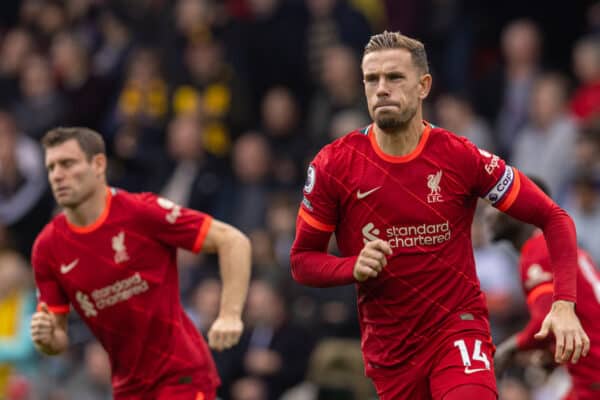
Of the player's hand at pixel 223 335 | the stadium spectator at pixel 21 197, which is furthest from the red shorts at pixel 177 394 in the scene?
the stadium spectator at pixel 21 197

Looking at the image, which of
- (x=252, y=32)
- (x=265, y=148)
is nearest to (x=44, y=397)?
(x=265, y=148)

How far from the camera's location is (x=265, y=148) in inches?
500

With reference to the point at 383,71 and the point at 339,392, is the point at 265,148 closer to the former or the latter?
the point at 339,392

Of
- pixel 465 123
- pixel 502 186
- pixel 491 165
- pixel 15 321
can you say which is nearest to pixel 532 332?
pixel 502 186

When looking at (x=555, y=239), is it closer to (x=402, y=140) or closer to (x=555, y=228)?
(x=555, y=228)

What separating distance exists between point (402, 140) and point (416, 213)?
15.4 inches

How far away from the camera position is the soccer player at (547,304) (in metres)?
7.25

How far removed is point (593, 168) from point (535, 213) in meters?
4.55

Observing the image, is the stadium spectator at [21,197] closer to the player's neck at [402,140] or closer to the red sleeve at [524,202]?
the player's neck at [402,140]

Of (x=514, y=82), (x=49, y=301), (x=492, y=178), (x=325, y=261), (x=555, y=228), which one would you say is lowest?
(x=49, y=301)

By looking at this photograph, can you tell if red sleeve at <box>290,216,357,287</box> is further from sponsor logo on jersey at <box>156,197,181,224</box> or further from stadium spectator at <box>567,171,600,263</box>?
stadium spectator at <box>567,171,600,263</box>

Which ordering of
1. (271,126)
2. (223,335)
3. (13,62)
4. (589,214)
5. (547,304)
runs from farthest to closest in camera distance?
(13,62) < (271,126) < (589,214) < (547,304) < (223,335)

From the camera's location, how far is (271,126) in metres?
13.0

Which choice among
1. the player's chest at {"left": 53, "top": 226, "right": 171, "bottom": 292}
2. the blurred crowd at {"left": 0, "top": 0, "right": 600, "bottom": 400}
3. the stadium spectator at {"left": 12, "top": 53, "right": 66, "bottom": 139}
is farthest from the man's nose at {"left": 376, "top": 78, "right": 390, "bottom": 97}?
the stadium spectator at {"left": 12, "top": 53, "right": 66, "bottom": 139}
